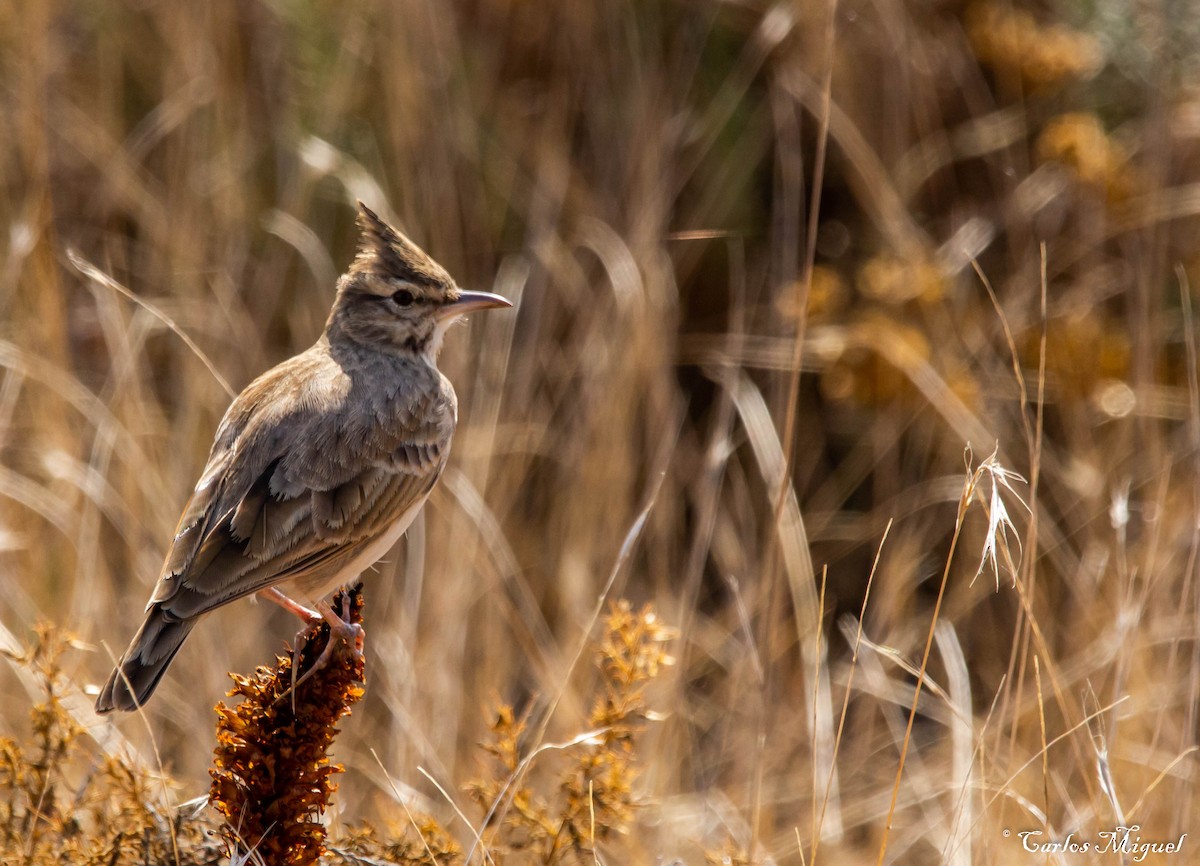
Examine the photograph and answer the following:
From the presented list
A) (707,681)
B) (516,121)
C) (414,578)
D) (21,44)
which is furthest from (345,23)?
(707,681)

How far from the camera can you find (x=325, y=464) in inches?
141

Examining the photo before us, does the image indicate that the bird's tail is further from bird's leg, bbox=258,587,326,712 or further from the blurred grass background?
the blurred grass background

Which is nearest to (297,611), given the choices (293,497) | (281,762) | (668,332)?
(293,497)

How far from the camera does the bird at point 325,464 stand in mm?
3199

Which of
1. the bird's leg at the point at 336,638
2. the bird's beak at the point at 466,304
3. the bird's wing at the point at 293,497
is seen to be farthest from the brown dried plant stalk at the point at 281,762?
the bird's beak at the point at 466,304

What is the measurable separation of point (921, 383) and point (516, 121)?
231 cm

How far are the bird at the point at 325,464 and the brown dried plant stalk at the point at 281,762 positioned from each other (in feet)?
0.73

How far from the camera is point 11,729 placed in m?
4.81

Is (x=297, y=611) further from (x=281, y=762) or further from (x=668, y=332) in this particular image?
(x=668, y=332)

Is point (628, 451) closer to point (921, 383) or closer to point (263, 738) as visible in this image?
point (921, 383)

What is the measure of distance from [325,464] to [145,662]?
0.76 metres

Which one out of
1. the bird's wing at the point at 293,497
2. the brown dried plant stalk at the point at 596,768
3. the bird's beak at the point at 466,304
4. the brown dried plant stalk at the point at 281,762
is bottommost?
the brown dried plant stalk at the point at 596,768

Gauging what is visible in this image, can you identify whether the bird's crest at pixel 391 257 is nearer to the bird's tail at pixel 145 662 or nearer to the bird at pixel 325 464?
the bird at pixel 325 464

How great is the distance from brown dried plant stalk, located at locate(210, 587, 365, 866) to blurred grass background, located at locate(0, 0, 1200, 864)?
2286mm
